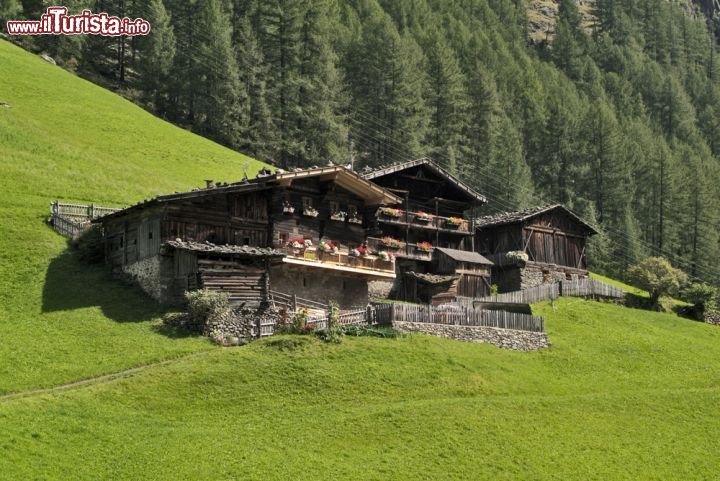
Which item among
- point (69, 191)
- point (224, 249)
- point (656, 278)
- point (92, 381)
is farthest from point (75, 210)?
point (656, 278)

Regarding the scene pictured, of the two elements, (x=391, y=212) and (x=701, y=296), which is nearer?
(x=391, y=212)

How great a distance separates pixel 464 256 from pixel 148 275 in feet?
82.0

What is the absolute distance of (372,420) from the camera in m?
37.8

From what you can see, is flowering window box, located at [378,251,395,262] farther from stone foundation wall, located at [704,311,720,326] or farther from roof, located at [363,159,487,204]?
stone foundation wall, located at [704,311,720,326]

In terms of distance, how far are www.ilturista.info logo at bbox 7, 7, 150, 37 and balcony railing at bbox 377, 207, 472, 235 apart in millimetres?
51816

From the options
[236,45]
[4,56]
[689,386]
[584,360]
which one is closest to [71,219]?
[584,360]

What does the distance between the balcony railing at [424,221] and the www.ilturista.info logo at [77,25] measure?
51816mm

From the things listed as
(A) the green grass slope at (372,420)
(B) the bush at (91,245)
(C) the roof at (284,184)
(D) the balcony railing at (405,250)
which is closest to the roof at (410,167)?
(D) the balcony railing at (405,250)

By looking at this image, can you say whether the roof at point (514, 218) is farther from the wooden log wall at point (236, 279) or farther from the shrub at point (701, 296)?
the wooden log wall at point (236, 279)

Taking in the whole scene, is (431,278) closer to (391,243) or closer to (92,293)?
(391,243)

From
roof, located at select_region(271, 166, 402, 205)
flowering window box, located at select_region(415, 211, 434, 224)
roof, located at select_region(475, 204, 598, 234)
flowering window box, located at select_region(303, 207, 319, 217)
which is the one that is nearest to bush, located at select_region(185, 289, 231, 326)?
roof, located at select_region(271, 166, 402, 205)

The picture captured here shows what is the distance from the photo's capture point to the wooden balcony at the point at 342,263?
52.1 meters

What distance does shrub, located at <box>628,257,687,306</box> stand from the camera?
69812 mm

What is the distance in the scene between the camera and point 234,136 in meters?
99.7
